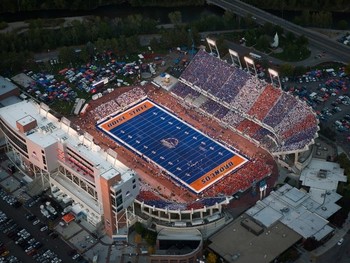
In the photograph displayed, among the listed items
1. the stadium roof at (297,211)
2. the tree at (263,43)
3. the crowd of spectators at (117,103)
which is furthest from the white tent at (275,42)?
the stadium roof at (297,211)

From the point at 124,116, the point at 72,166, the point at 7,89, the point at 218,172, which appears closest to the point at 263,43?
the point at 124,116

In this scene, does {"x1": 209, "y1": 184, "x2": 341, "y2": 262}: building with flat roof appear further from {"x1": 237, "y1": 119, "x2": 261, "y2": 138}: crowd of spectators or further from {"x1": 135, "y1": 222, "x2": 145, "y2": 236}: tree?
{"x1": 237, "y1": 119, "x2": 261, "y2": 138}: crowd of spectators

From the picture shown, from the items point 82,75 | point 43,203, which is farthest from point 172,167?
point 82,75

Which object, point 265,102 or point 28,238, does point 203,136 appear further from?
point 28,238

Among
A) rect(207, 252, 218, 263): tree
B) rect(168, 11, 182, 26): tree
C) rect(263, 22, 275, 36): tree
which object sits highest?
rect(263, 22, 275, 36): tree

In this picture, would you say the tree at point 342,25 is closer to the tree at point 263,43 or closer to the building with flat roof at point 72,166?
the tree at point 263,43

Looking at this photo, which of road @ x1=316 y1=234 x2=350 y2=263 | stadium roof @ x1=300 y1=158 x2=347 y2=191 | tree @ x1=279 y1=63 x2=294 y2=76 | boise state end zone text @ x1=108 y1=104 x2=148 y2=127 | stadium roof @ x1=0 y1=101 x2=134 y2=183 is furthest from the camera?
tree @ x1=279 y1=63 x2=294 y2=76

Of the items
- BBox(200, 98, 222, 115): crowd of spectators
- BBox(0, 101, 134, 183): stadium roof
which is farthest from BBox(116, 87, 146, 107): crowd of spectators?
BBox(0, 101, 134, 183): stadium roof
